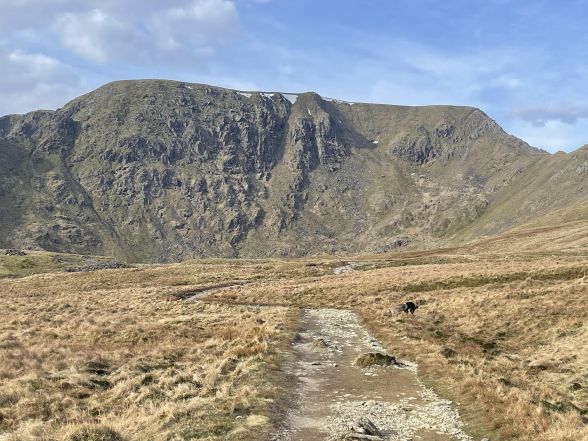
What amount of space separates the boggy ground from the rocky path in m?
0.53

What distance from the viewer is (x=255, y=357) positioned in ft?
69.8

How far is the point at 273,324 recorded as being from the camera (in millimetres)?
31641

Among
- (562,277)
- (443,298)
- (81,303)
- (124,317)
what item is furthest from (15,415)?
(562,277)

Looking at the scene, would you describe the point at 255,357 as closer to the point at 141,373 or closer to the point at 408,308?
the point at 141,373

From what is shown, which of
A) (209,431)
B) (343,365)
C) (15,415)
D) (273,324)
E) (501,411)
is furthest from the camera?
(273,324)

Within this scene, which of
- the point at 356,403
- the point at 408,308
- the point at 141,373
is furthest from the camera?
the point at 408,308

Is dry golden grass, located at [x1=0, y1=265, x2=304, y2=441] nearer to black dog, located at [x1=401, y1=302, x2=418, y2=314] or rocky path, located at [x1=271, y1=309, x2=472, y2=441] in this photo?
rocky path, located at [x1=271, y1=309, x2=472, y2=441]

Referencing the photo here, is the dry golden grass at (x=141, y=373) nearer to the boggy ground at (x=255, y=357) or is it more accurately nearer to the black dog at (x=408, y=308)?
the boggy ground at (x=255, y=357)

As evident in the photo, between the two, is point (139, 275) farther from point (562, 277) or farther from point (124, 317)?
point (562, 277)

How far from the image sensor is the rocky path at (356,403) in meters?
12.5

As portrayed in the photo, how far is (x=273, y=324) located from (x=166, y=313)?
14.6 m

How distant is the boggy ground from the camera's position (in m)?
13.4

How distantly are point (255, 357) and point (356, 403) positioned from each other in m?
7.09

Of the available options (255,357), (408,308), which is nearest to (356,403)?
(255,357)
